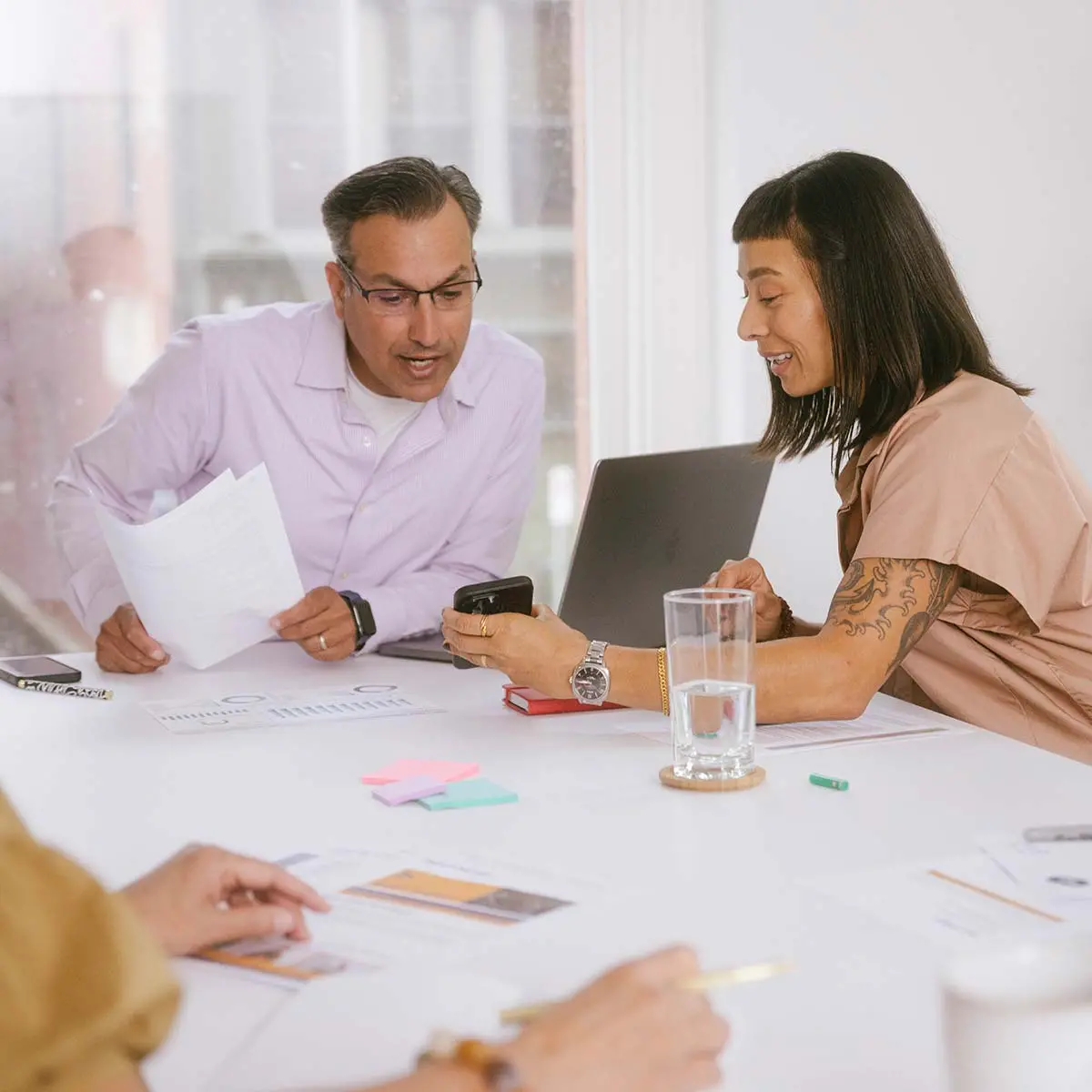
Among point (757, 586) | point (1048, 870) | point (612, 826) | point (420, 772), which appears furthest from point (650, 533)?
point (1048, 870)

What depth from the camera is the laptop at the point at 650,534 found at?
191cm

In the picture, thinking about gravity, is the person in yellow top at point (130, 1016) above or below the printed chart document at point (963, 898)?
above

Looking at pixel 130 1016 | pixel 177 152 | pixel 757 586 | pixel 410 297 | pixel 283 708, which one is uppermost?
pixel 177 152

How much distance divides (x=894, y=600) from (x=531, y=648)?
418 millimetres

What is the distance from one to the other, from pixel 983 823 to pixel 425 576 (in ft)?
4.34

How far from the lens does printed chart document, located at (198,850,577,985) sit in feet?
3.05

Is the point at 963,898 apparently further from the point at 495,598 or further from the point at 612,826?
the point at 495,598

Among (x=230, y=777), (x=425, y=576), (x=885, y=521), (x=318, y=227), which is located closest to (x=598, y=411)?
(x=318, y=227)

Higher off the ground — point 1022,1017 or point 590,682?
point 1022,1017

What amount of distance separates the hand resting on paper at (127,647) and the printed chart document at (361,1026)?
3.88ft

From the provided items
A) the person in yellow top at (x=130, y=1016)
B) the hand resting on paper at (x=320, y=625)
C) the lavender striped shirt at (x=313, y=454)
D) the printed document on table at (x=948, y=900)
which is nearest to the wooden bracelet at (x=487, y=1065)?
the person in yellow top at (x=130, y=1016)

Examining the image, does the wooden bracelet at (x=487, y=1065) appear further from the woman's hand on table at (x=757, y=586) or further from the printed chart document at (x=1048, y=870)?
the woman's hand on table at (x=757, y=586)

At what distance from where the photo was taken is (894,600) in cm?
162

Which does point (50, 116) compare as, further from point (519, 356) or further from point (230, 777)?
point (230, 777)
